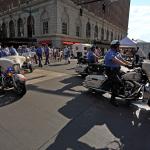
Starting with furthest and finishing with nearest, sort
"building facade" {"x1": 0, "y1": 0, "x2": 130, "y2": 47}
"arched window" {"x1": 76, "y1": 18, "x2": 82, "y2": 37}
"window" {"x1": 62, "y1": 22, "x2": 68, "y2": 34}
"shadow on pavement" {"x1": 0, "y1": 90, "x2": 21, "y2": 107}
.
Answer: "arched window" {"x1": 76, "y1": 18, "x2": 82, "y2": 37} → "window" {"x1": 62, "y1": 22, "x2": 68, "y2": 34} → "building facade" {"x1": 0, "y1": 0, "x2": 130, "y2": 47} → "shadow on pavement" {"x1": 0, "y1": 90, "x2": 21, "y2": 107}

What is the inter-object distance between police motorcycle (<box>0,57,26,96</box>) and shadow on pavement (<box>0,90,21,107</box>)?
227mm

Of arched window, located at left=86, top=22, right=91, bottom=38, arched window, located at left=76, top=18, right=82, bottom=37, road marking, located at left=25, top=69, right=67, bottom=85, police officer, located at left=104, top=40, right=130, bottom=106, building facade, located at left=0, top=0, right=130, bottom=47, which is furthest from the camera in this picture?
arched window, located at left=86, top=22, right=91, bottom=38

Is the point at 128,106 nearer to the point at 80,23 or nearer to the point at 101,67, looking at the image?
the point at 101,67

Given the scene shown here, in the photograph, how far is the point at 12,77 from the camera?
708cm

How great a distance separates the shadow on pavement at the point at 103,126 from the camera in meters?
3.78

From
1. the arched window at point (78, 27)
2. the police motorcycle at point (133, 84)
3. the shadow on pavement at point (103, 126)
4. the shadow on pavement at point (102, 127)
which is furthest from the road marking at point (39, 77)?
the arched window at point (78, 27)

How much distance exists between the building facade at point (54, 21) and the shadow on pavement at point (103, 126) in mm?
25292

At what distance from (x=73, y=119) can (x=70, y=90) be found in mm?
3143

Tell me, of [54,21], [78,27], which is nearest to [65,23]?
[54,21]

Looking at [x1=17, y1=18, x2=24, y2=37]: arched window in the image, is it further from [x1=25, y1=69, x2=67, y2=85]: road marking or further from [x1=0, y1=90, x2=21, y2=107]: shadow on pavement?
[x1=0, y1=90, x2=21, y2=107]: shadow on pavement

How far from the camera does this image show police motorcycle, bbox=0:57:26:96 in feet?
23.0

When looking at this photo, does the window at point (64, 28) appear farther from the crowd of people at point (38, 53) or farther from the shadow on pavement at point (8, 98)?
the shadow on pavement at point (8, 98)

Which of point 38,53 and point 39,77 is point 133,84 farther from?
point 38,53

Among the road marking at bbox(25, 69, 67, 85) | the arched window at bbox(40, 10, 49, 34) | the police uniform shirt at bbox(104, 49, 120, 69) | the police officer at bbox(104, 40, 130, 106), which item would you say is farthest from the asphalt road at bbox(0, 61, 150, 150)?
the arched window at bbox(40, 10, 49, 34)
